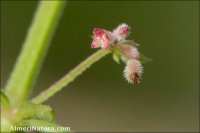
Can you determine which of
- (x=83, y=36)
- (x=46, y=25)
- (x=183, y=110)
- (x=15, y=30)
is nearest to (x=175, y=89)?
(x=183, y=110)

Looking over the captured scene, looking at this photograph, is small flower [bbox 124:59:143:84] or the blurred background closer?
small flower [bbox 124:59:143:84]

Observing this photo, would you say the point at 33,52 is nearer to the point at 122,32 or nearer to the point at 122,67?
the point at 122,32

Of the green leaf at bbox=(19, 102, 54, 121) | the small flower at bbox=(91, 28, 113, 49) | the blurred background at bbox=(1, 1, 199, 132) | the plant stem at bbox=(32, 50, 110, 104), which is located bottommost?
the green leaf at bbox=(19, 102, 54, 121)

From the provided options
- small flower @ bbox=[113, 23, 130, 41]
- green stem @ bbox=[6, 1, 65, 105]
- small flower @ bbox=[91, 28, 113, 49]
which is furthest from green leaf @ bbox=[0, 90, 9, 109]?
small flower @ bbox=[113, 23, 130, 41]

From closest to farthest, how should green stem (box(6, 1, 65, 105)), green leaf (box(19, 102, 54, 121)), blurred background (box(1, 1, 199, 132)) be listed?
green leaf (box(19, 102, 54, 121)), green stem (box(6, 1, 65, 105)), blurred background (box(1, 1, 199, 132))

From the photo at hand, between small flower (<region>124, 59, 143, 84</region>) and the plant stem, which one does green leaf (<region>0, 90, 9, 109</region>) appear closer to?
the plant stem

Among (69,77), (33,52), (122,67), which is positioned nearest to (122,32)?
(69,77)
